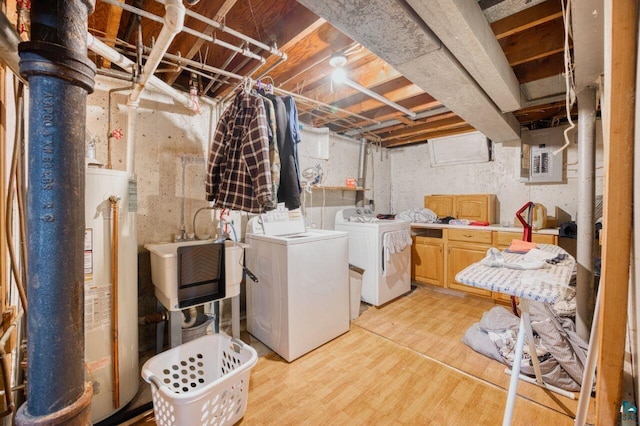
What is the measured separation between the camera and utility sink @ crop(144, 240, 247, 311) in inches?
61.1

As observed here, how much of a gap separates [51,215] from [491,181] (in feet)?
14.7

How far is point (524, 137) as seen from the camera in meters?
3.49

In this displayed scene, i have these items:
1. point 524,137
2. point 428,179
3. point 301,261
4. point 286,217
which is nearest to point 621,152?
point 301,261

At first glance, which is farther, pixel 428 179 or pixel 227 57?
pixel 428 179

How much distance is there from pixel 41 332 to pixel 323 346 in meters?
2.01

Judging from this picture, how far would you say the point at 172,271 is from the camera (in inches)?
61.7

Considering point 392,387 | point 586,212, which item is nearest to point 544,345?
point 586,212

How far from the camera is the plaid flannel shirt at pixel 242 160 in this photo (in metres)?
1.52

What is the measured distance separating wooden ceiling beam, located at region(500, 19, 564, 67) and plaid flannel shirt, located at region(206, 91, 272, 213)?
1.87m

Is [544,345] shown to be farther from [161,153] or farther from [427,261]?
[161,153]

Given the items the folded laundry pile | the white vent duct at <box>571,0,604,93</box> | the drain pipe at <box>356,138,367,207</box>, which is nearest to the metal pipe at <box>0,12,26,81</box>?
the white vent duct at <box>571,0,604,93</box>

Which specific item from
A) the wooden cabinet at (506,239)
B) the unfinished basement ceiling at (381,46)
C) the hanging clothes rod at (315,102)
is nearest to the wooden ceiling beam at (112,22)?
the unfinished basement ceiling at (381,46)

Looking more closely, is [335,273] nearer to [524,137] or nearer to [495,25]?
[495,25]

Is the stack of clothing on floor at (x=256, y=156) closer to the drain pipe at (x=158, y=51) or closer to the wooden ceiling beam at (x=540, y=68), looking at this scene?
the drain pipe at (x=158, y=51)
